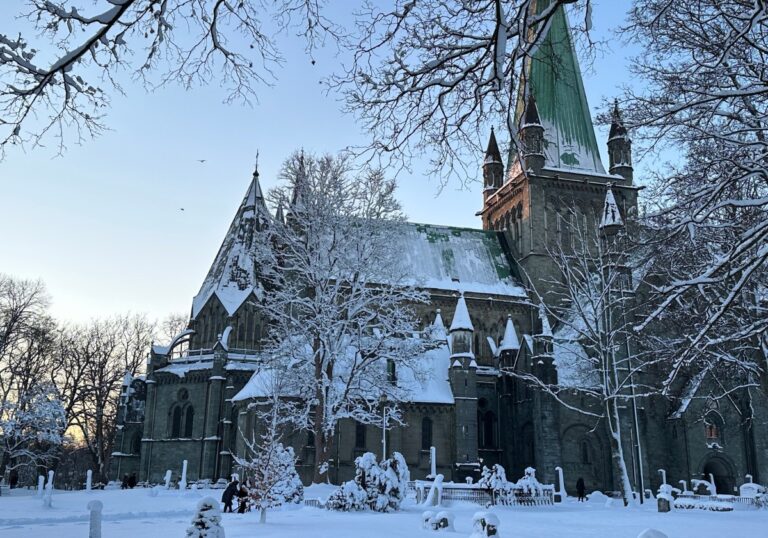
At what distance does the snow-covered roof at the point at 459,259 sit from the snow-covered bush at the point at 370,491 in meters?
22.8

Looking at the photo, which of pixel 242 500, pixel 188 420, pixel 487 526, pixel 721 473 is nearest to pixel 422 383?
pixel 188 420

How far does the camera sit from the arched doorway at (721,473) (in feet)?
121

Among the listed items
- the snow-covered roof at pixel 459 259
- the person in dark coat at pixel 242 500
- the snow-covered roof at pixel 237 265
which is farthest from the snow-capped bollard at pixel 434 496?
the snow-covered roof at pixel 237 265

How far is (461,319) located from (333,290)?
12.7 metres

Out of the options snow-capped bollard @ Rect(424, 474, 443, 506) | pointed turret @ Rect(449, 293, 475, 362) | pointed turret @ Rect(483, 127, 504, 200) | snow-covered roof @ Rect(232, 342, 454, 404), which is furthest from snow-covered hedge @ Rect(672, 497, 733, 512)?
pointed turret @ Rect(483, 127, 504, 200)

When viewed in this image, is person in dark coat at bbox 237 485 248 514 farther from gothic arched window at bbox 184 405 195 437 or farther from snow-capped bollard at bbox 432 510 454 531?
gothic arched window at bbox 184 405 195 437

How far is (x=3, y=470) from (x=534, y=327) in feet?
116

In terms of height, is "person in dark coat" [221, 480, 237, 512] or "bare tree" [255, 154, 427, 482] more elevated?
"bare tree" [255, 154, 427, 482]

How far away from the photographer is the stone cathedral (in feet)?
116

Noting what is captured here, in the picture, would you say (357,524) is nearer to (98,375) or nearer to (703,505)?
(703,505)

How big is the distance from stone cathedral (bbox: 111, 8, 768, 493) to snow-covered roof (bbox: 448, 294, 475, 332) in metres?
0.08

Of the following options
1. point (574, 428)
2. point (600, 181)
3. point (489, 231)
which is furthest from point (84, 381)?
point (600, 181)

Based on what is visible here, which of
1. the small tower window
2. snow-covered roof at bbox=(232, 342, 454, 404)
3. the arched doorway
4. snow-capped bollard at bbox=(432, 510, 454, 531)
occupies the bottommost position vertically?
snow-capped bollard at bbox=(432, 510, 454, 531)

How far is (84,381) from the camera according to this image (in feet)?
175
